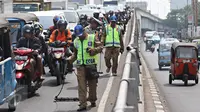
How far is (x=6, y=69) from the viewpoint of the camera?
11.3 meters

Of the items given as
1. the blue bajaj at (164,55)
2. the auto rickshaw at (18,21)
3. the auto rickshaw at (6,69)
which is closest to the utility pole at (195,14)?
the blue bajaj at (164,55)

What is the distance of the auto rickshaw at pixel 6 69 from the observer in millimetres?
10981

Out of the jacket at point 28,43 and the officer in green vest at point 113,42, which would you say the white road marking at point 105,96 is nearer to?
the officer in green vest at point 113,42

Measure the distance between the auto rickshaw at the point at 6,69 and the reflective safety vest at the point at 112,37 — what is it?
7253mm

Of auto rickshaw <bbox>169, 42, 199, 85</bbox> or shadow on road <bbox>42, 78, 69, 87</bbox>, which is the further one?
auto rickshaw <bbox>169, 42, 199, 85</bbox>

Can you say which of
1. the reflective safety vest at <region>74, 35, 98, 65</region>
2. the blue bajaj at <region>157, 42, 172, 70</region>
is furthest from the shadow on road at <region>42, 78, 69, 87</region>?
the blue bajaj at <region>157, 42, 172, 70</region>

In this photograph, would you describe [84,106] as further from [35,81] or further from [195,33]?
[195,33]

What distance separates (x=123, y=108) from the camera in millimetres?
5785

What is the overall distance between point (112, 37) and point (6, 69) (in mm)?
7994

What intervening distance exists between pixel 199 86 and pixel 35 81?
12.9 meters

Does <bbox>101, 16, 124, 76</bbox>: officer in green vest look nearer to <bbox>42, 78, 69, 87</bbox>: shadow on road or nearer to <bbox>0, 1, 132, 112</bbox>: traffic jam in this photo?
<bbox>0, 1, 132, 112</bbox>: traffic jam

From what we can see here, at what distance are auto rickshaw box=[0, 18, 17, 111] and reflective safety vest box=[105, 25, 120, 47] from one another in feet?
23.8

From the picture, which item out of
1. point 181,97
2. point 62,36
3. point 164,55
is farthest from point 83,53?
point 164,55

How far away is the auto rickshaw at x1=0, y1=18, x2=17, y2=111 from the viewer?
11.0 m
